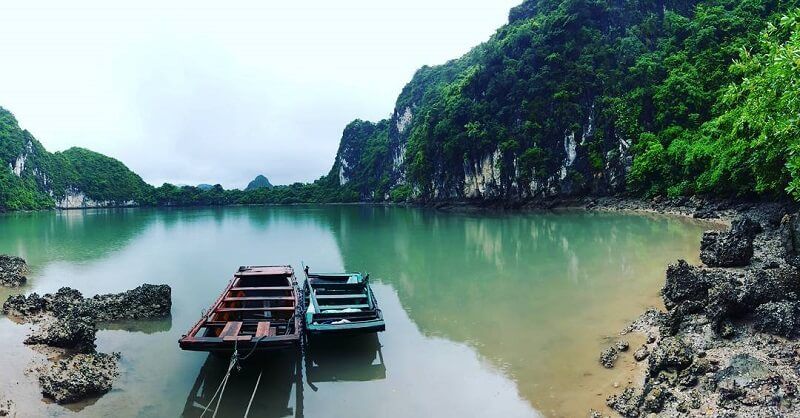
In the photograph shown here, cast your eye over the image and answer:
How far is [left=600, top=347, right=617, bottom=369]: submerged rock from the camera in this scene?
789cm

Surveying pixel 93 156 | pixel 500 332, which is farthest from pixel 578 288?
pixel 93 156

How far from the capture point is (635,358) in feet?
26.0

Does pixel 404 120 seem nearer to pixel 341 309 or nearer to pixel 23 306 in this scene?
pixel 23 306

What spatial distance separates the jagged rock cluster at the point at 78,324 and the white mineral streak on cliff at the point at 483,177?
150ft

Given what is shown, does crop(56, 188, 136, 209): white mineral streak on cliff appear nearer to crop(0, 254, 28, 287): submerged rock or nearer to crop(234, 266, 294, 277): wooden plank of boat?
crop(0, 254, 28, 287): submerged rock

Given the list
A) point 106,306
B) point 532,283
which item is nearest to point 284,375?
point 106,306

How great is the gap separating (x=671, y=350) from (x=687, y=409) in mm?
1381

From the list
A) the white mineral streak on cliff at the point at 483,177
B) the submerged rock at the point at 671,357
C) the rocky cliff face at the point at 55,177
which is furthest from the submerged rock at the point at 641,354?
the rocky cliff face at the point at 55,177

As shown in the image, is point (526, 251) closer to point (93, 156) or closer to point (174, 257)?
point (174, 257)

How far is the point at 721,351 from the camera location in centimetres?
699

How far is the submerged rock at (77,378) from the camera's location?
291 inches

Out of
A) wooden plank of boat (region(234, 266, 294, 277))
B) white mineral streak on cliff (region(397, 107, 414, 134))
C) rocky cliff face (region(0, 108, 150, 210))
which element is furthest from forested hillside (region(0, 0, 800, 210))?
rocky cliff face (region(0, 108, 150, 210))

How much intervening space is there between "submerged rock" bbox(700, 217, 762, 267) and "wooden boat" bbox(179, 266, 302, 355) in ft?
38.9

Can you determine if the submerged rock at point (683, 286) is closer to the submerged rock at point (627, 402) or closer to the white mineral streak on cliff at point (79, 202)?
the submerged rock at point (627, 402)
